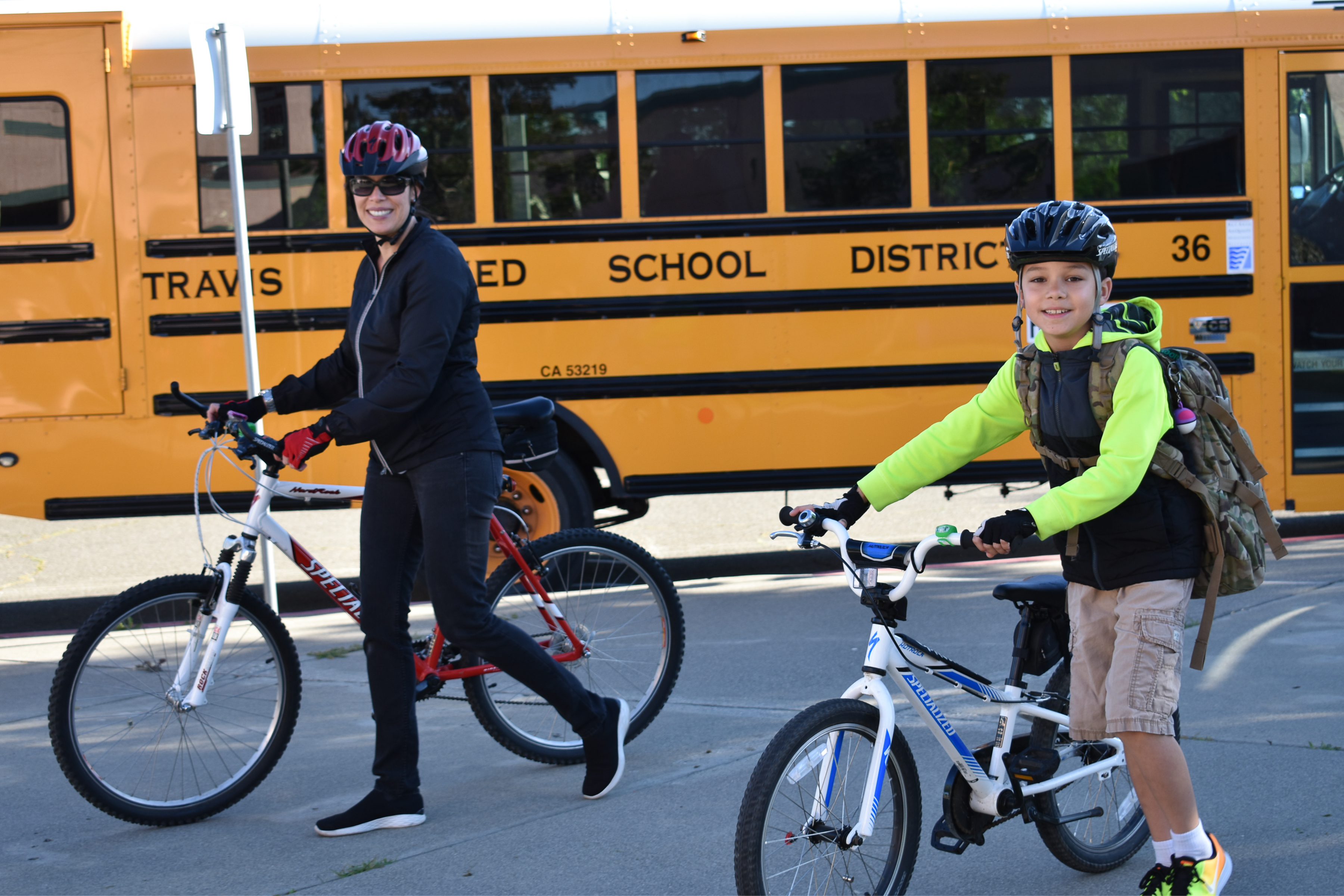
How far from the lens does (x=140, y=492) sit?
21.2 ft

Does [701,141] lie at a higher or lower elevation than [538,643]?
higher

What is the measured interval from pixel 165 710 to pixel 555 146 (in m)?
3.59

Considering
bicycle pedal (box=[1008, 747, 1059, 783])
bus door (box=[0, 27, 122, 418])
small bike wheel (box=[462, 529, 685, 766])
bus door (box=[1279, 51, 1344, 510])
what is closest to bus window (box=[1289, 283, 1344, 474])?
bus door (box=[1279, 51, 1344, 510])

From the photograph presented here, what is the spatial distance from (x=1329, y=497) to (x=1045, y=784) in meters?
4.64

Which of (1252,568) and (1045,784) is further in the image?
(1045,784)

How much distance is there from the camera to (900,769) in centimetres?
273

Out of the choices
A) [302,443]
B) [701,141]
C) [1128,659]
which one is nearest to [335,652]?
[302,443]

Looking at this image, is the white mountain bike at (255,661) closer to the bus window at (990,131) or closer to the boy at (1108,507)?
the boy at (1108,507)

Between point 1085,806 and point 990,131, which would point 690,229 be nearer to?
point 990,131

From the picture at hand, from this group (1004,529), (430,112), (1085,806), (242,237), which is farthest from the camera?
(430,112)

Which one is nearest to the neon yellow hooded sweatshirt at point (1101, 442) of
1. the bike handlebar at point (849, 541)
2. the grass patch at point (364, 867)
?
the bike handlebar at point (849, 541)

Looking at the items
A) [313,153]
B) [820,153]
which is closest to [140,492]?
[313,153]

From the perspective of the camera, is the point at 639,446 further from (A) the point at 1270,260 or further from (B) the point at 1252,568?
(B) the point at 1252,568

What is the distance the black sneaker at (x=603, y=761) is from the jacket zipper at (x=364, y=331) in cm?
94
